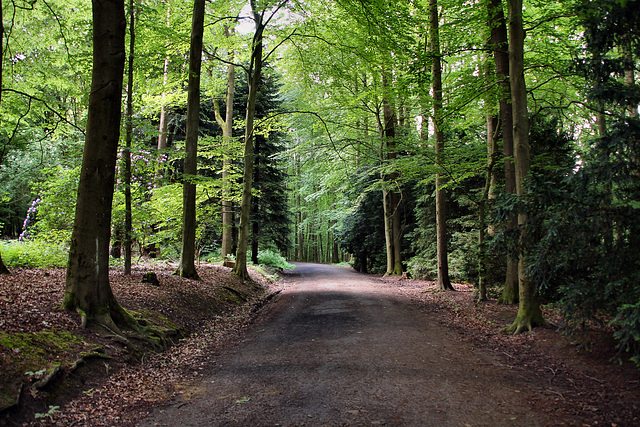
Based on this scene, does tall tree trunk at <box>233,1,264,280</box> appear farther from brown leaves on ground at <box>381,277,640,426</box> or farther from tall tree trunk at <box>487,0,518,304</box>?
tall tree trunk at <box>487,0,518,304</box>

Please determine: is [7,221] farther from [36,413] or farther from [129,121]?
[36,413]

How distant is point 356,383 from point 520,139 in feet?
16.8

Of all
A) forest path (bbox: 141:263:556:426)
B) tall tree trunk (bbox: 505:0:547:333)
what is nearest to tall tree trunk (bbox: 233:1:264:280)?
forest path (bbox: 141:263:556:426)

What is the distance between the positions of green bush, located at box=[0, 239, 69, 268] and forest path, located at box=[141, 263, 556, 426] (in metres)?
5.57

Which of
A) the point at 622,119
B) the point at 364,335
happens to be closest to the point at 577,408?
the point at 622,119

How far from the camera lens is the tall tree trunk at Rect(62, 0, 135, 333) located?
5.30m

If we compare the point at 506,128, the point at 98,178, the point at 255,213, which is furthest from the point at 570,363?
the point at 255,213

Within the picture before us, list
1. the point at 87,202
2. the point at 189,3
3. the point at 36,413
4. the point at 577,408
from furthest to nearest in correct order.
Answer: the point at 189,3
the point at 87,202
the point at 577,408
the point at 36,413

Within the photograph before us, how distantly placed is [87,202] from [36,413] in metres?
2.93

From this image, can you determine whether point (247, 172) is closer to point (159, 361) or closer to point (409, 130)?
point (409, 130)

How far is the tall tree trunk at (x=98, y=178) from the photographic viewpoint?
530cm

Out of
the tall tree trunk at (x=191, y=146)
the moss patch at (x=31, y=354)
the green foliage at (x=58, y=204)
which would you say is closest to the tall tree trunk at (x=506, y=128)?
the tall tree trunk at (x=191, y=146)

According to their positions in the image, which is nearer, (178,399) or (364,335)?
(178,399)

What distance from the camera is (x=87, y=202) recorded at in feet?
17.4
